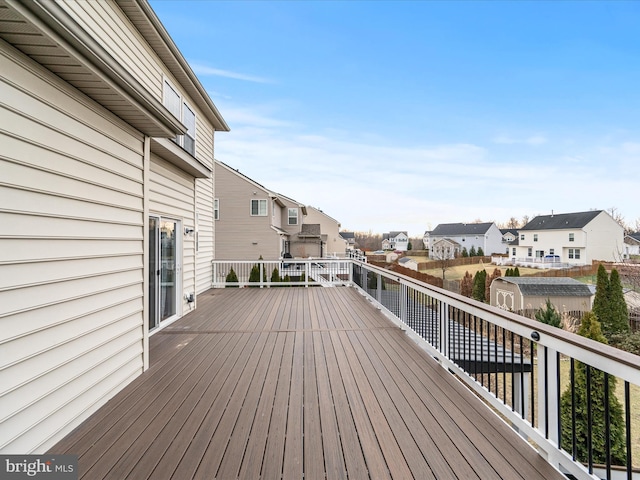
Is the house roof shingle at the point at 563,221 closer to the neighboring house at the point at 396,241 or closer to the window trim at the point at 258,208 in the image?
the neighboring house at the point at 396,241

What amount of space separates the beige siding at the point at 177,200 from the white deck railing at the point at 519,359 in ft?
12.3

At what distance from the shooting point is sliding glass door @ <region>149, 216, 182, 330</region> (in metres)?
4.48

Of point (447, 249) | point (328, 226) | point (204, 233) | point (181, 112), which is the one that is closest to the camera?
point (181, 112)

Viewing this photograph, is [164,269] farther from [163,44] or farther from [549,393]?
[549,393]

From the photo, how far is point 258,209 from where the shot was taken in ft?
51.6

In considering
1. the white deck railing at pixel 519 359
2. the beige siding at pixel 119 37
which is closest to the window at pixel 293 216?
the white deck railing at pixel 519 359

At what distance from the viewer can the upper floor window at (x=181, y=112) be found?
18.1ft

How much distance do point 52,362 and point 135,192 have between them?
5.68ft

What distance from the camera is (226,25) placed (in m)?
11.3

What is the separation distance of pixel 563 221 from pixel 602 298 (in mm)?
27105

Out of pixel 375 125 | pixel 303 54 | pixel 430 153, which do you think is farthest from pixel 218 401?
pixel 430 153

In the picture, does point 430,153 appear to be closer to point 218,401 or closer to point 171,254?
point 171,254

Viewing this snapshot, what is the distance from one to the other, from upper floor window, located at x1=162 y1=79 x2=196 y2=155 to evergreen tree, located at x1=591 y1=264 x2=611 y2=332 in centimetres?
1345

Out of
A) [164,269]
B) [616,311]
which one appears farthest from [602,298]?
[164,269]
